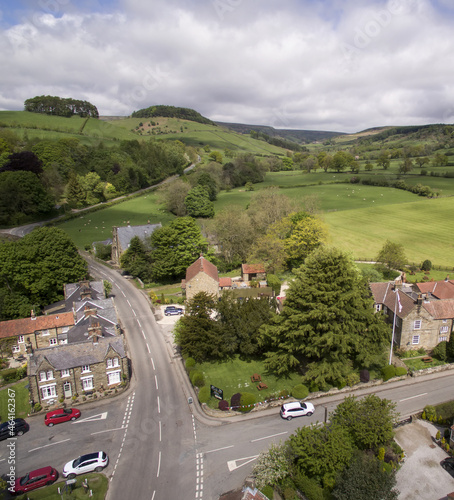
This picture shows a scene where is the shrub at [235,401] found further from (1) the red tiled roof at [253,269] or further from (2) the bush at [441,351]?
(1) the red tiled roof at [253,269]

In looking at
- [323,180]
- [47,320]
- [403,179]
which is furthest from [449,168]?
[47,320]

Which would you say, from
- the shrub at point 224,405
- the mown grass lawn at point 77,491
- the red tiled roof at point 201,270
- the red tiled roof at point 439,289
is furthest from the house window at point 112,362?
the red tiled roof at point 439,289

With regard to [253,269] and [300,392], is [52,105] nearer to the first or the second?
[253,269]

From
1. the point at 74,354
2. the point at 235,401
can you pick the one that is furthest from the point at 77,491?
the point at 235,401

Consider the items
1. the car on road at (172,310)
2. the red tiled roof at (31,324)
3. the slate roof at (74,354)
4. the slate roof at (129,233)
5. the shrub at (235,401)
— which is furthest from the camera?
the slate roof at (129,233)

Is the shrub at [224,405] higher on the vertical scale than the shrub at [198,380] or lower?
lower

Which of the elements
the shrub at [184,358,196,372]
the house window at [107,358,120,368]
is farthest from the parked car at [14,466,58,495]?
the shrub at [184,358,196,372]
